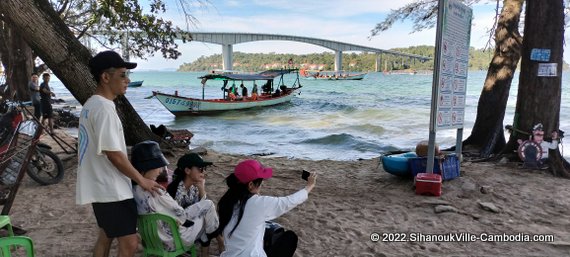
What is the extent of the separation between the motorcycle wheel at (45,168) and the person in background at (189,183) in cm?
343

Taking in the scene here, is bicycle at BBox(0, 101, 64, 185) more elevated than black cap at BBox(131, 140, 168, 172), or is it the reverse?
black cap at BBox(131, 140, 168, 172)

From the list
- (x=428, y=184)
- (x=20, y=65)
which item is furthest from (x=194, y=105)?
(x=428, y=184)

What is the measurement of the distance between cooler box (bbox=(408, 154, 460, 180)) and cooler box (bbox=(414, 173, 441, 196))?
0.33 metres

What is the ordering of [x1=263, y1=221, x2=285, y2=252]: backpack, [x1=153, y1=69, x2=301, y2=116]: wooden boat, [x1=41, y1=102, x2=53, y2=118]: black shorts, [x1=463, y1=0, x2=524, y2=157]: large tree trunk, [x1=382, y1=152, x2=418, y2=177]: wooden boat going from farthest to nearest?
1. [x1=153, y1=69, x2=301, y2=116]: wooden boat
2. [x1=41, y1=102, x2=53, y2=118]: black shorts
3. [x1=463, y1=0, x2=524, y2=157]: large tree trunk
4. [x1=382, y1=152, x2=418, y2=177]: wooden boat
5. [x1=263, y1=221, x2=285, y2=252]: backpack

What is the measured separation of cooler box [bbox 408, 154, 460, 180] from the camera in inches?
223

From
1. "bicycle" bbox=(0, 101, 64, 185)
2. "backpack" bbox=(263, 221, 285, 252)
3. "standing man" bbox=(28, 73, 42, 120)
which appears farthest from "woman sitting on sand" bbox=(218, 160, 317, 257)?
"standing man" bbox=(28, 73, 42, 120)

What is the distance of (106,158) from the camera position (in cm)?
241

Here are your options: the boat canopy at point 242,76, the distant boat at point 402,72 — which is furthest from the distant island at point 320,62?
the boat canopy at point 242,76

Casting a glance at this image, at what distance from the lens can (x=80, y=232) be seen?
13.3 feet

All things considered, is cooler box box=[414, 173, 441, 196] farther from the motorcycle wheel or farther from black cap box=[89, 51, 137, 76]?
the motorcycle wheel

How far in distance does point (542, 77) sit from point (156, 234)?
6456 millimetres

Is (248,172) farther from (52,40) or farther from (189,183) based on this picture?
(52,40)

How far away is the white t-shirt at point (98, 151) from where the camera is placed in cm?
233

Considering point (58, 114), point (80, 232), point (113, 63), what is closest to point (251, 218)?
point (113, 63)
